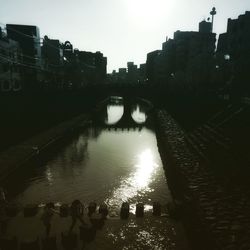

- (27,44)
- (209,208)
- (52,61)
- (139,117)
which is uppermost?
(27,44)

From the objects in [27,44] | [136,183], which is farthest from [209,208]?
[27,44]

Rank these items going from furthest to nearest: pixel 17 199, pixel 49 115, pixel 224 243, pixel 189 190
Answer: pixel 49 115 < pixel 17 199 < pixel 189 190 < pixel 224 243

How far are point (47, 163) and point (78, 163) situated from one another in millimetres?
3120

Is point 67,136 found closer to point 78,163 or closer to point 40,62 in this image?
point 78,163

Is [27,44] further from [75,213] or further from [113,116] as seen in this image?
[75,213]

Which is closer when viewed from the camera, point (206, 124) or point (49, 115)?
point (206, 124)

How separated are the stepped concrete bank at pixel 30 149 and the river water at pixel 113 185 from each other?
4.47 feet

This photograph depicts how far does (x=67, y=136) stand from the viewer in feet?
148

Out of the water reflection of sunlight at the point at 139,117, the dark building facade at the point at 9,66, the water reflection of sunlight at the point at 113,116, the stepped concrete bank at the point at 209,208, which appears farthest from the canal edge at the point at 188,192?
the dark building facade at the point at 9,66

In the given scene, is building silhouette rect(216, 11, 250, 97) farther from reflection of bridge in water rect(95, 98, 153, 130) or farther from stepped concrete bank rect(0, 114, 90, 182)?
stepped concrete bank rect(0, 114, 90, 182)

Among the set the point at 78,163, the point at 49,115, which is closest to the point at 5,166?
the point at 78,163

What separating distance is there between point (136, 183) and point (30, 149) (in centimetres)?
1266

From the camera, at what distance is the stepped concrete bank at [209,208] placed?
13125 millimetres

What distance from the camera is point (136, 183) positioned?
82.1 ft
